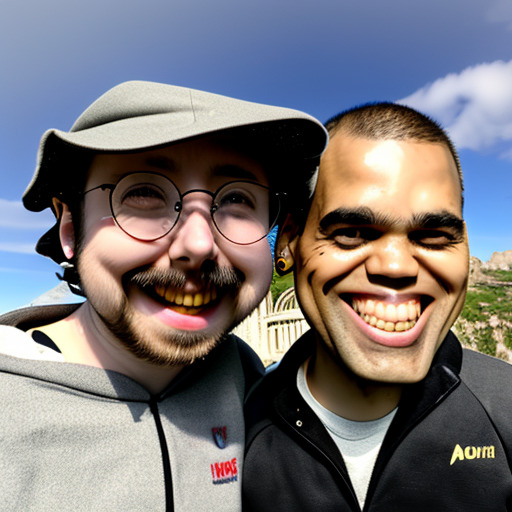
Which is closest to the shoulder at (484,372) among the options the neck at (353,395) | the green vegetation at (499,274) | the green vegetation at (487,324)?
the neck at (353,395)

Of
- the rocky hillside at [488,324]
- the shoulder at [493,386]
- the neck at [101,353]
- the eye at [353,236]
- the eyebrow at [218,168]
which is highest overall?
the eyebrow at [218,168]

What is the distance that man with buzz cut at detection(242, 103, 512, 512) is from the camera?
1.57 m

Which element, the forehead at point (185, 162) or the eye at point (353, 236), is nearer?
the forehead at point (185, 162)

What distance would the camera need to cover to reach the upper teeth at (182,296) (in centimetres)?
144

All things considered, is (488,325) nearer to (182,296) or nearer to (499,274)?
(182,296)

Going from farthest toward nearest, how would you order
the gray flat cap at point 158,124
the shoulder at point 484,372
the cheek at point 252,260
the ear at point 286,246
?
the ear at point 286,246 < the shoulder at point 484,372 < the cheek at point 252,260 < the gray flat cap at point 158,124

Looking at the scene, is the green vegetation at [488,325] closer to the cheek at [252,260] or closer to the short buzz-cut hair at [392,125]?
the short buzz-cut hair at [392,125]

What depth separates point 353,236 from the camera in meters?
1.62

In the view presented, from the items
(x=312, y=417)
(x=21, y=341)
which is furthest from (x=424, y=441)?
(x=21, y=341)

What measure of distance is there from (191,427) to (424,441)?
991 mm

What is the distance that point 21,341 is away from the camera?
1.54 meters

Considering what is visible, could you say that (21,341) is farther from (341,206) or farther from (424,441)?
(424,441)

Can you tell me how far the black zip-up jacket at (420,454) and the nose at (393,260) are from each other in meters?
0.52

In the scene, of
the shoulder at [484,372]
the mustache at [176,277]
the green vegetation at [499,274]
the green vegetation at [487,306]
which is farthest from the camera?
the green vegetation at [499,274]
